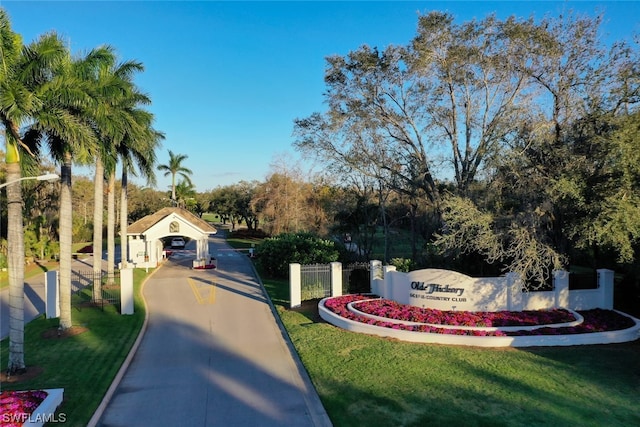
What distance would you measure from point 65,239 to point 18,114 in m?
5.39

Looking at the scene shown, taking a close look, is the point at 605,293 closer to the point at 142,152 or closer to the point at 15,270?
the point at 15,270

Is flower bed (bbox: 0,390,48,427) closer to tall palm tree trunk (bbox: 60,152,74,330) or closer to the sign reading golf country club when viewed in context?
tall palm tree trunk (bbox: 60,152,74,330)

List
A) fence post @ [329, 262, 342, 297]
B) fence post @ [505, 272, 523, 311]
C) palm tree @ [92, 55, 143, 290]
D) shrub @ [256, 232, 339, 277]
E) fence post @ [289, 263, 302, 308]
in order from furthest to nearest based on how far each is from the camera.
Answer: shrub @ [256, 232, 339, 277], fence post @ [329, 262, 342, 297], fence post @ [289, 263, 302, 308], fence post @ [505, 272, 523, 311], palm tree @ [92, 55, 143, 290]

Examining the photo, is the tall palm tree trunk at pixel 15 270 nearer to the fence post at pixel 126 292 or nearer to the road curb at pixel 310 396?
the fence post at pixel 126 292

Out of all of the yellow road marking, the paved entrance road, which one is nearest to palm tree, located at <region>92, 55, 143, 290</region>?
the yellow road marking

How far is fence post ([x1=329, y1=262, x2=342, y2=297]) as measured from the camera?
1902 cm

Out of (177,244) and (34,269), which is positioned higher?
(177,244)

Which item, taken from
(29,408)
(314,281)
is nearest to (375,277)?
(314,281)

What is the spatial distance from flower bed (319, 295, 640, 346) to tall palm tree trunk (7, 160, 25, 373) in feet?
30.2

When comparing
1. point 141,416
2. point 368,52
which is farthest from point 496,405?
point 368,52

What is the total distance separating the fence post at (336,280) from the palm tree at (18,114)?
458 inches

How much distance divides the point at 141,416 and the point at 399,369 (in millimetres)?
5930

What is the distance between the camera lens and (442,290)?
15.0 m
